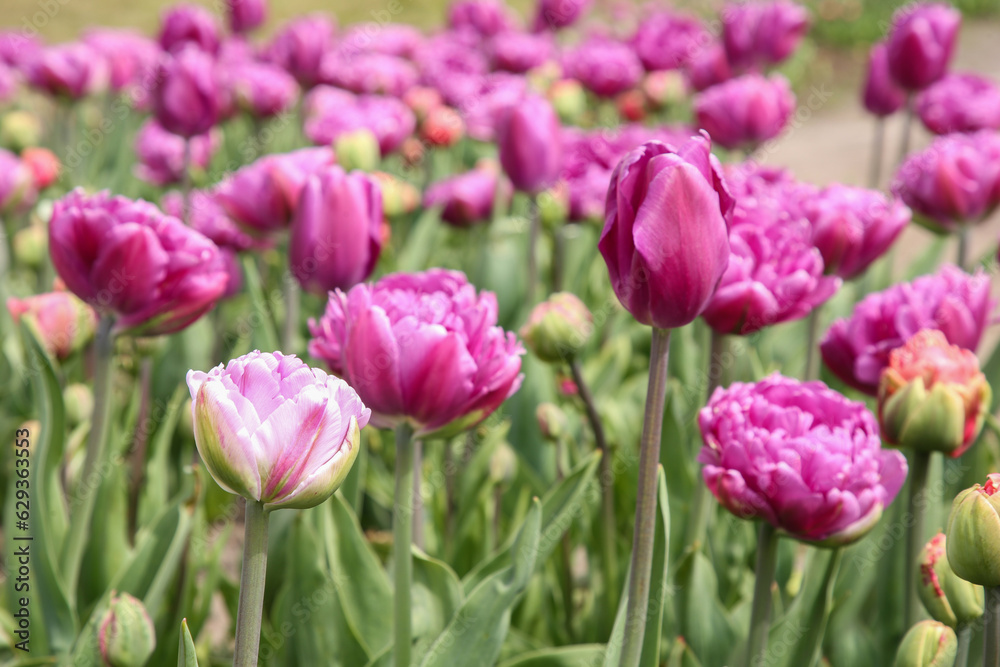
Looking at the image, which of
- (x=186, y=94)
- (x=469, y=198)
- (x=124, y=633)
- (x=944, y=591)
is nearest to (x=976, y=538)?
(x=944, y=591)

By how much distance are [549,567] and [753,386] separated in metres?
0.54

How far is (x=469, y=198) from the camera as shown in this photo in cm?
212

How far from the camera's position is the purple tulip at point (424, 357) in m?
0.85

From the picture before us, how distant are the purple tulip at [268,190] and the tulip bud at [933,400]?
88 cm

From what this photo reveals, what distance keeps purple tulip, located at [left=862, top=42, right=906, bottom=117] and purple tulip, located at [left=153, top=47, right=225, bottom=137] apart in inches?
63.7

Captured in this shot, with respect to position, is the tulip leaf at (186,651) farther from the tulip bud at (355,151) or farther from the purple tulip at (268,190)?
the tulip bud at (355,151)

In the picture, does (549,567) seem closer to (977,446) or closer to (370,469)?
(370,469)

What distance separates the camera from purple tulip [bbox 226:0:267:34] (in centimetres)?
355

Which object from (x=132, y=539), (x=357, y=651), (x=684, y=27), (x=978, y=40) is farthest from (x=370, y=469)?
Result: (x=978, y=40)

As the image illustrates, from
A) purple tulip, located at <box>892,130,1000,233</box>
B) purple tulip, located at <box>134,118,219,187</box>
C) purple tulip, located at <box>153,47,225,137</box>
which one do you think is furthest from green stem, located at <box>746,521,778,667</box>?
purple tulip, located at <box>134,118,219,187</box>

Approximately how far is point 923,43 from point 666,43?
122 centimetres

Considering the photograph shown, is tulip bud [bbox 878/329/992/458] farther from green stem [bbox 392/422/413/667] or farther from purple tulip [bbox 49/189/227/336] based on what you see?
purple tulip [bbox 49/189/227/336]

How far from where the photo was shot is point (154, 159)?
8.48 feet

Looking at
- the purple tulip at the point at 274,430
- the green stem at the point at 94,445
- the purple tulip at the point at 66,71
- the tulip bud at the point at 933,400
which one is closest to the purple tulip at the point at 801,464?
the tulip bud at the point at 933,400
